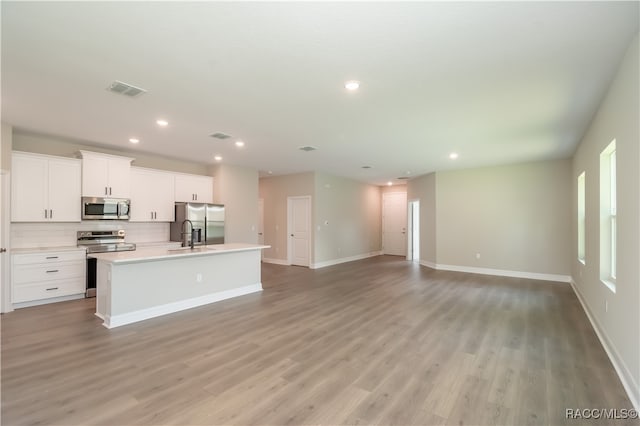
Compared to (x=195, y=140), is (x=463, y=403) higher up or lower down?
lower down

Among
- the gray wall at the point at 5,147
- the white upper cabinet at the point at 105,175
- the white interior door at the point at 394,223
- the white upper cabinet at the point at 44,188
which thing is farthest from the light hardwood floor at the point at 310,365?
the white interior door at the point at 394,223

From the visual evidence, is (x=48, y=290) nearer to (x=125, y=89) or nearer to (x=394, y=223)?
(x=125, y=89)

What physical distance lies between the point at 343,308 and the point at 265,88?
3.22 meters

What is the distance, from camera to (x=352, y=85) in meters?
2.97

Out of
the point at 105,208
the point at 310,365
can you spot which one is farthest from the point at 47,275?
the point at 310,365

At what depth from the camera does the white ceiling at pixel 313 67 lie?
1.98 m

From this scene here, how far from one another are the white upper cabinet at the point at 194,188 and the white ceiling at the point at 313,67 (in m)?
1.76

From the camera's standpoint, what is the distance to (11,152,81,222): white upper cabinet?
4516 mm

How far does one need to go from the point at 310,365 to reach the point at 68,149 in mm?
5626

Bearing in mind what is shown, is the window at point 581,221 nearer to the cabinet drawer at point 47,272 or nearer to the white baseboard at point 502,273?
the white baseboard at point 502,273

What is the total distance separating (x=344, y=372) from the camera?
2.63m

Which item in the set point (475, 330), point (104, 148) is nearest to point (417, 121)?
point (475, 330)

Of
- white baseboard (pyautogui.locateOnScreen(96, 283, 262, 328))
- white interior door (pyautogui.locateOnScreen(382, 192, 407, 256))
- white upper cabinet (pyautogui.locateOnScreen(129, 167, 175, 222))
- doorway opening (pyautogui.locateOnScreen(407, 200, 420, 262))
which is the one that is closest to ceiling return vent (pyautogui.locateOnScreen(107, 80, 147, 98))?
white baseboard (pyautogui.locateOnScreen(96, 283, 262, 328))

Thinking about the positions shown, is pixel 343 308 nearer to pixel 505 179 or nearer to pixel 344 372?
pixel 344 372
